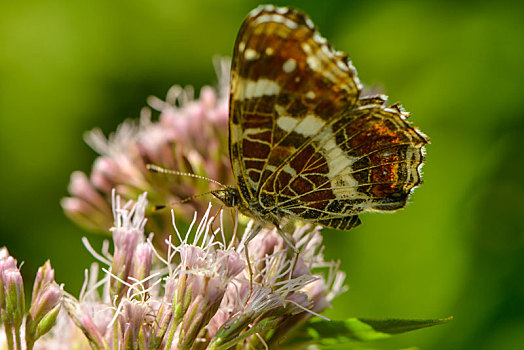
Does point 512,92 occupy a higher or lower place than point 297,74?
higher

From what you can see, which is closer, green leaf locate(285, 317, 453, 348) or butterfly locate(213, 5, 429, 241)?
green leaf locate(285, 317, 453, 348)

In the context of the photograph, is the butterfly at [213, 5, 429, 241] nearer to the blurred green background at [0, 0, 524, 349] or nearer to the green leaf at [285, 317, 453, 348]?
the green leaf at [285, 317, 453, 348]

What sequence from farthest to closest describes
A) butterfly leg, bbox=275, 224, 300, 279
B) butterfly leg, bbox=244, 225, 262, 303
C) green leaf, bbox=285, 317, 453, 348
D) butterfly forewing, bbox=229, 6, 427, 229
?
butterfly leg, bbox=275, 224, 300, 279 < butterfly leg, bbox=244, 225, 262, 303 < butterfly forewing, bbox=229, 6, 427, 229 < green leaf, bbox=285, 317, 453, 348

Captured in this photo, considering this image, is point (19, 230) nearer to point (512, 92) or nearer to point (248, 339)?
point (248, 339)

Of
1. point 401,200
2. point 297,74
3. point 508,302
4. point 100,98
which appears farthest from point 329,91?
point 100,98

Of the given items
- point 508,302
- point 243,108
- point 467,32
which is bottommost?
point 508,302

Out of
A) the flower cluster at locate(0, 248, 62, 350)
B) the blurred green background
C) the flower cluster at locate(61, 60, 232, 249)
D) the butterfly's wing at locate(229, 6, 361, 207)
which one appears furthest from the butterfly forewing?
the blurred green background

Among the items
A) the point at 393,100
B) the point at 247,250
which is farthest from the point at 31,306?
the point at 393,100
